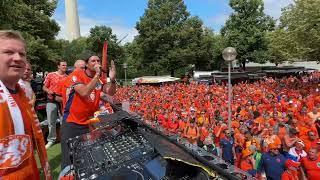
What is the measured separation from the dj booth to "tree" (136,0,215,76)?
4774cm

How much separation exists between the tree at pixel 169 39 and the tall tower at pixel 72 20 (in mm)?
38571

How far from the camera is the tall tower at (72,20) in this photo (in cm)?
8894

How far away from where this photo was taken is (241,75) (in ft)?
122

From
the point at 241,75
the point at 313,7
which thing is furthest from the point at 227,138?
the point at 241,75

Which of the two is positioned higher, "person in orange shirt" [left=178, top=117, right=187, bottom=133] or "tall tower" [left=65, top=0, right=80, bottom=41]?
"tall tower" [left=65, top=0, right=80, bottom=41]

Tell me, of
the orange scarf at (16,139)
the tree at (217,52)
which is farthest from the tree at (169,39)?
the orange scarf at (16,139)

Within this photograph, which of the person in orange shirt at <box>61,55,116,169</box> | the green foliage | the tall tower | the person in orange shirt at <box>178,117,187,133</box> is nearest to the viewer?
the person in orange shirt at <box>61,55,116,169</box>

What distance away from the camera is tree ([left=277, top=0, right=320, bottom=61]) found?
28062mm

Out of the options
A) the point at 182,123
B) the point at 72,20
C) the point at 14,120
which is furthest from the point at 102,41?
the point at 14,120

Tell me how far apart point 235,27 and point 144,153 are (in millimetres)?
52656

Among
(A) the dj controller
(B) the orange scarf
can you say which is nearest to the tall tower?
(A) the dj controller

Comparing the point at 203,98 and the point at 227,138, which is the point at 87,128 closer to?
the point at 227,138

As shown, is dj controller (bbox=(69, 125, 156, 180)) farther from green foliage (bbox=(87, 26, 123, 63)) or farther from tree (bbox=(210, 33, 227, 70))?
tree (bbox=(210, 33, 227, 70))

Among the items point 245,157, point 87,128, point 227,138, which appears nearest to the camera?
point 87,128
